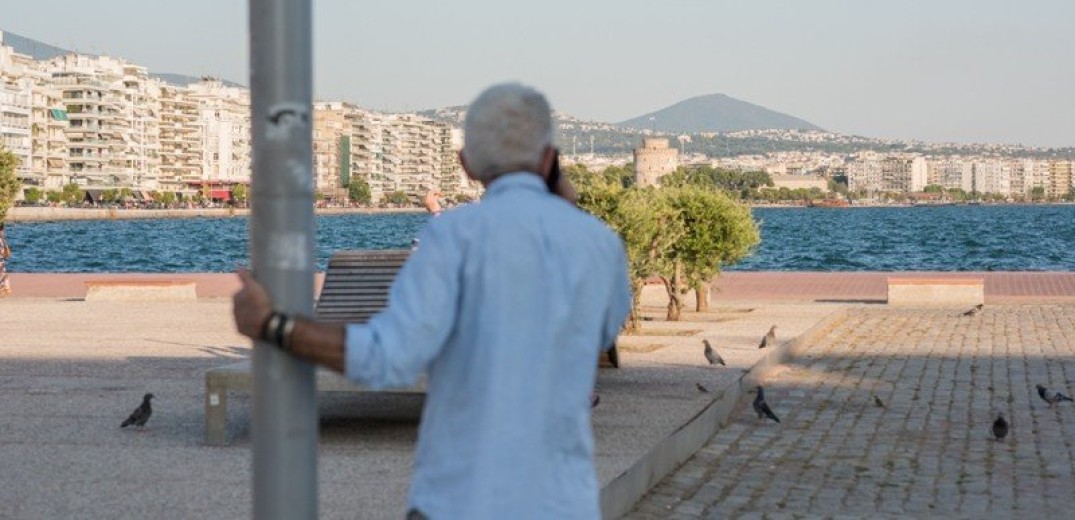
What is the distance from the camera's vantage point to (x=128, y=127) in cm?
19425

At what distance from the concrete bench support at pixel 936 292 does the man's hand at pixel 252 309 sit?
2071 cm

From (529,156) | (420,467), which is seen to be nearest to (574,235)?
(529,156)

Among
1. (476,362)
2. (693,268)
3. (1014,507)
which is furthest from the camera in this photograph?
(693,268)

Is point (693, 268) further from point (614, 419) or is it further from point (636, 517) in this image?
point (636, 517)

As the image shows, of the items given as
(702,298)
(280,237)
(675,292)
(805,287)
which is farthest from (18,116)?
(280,237)

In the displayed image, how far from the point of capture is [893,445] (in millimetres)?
9672

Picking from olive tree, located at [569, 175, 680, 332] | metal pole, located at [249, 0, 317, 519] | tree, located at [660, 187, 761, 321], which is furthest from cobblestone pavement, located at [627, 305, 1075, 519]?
metal pole, located at [249, 0, 317, 519]

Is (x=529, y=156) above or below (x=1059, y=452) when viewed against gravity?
above

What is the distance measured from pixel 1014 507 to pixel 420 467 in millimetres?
5281

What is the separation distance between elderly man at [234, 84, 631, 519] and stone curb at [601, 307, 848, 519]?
3.87 metres

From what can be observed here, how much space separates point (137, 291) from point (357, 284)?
1443 centimetres

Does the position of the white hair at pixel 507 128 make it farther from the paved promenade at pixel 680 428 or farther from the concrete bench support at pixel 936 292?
the concrete bench support at pixel 936 292

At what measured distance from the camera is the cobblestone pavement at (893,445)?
786 centimetres

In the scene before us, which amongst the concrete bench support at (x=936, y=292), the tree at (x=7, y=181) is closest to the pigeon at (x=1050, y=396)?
the concrete bench support at (x=936, y=292)
